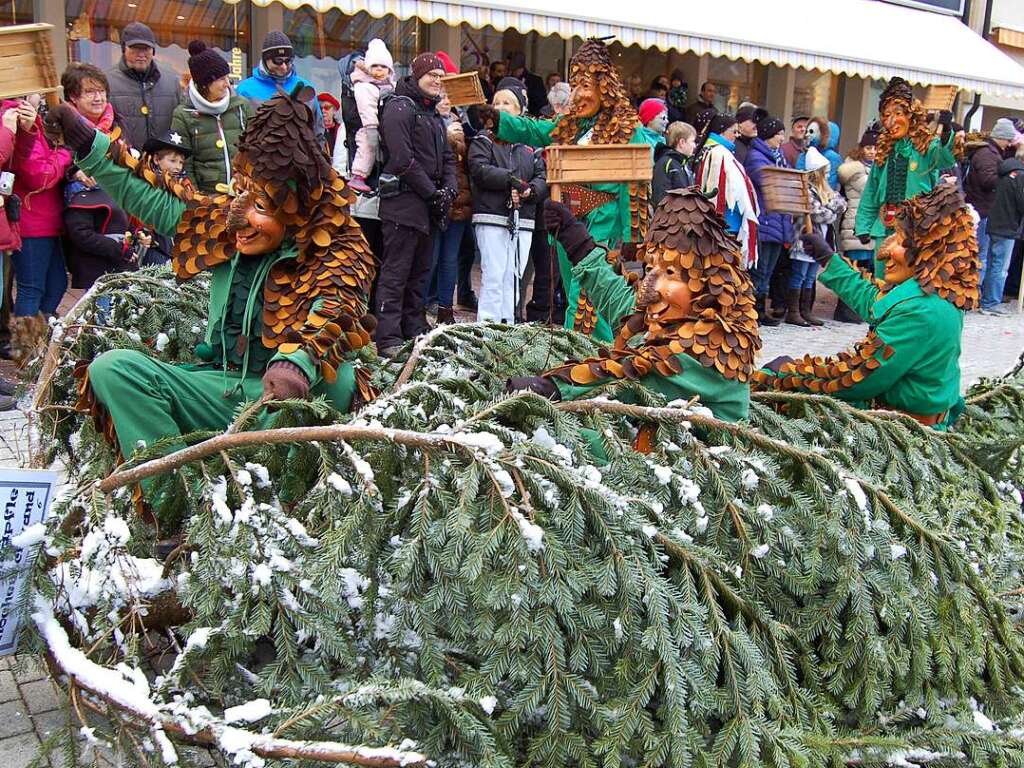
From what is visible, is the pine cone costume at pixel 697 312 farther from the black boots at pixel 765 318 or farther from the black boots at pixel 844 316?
the black boots at pixel 844 316

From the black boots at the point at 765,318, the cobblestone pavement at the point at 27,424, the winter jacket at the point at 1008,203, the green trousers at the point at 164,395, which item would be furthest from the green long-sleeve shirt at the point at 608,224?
the winter jacket at the point at 1008,203

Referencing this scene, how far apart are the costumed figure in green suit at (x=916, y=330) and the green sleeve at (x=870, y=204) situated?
407 cm

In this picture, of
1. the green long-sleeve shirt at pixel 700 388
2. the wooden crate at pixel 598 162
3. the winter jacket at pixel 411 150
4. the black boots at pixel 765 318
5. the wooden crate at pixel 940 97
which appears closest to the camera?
the green long-sleeve shirt at pixel 700 388

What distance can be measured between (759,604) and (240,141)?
216cm

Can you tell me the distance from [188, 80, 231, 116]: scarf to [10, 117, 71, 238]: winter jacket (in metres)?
0.82

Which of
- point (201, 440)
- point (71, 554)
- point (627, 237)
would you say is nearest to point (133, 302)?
point (201, 440)

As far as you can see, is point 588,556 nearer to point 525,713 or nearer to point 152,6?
point 525,713

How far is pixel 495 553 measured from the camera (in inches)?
90.4

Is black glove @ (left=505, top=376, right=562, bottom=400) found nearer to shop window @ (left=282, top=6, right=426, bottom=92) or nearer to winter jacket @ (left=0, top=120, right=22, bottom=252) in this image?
winter jacket @ (left=0, top=120, right=22, bottom=252)

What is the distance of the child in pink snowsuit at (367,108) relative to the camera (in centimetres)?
663

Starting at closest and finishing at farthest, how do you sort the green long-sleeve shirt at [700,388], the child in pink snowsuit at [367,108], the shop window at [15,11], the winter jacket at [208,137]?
1. the green long-sleeve shirt at [700,388]
2. the winter jacket at [208,137]
3. the child in pink snowsuit at [367,108]
4. the shop window at [15,11]

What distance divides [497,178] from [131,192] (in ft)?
12.3

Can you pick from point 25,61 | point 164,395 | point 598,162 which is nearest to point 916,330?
point 598,162

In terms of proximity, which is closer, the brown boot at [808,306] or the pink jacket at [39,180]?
the pink jacket at [39,180]
